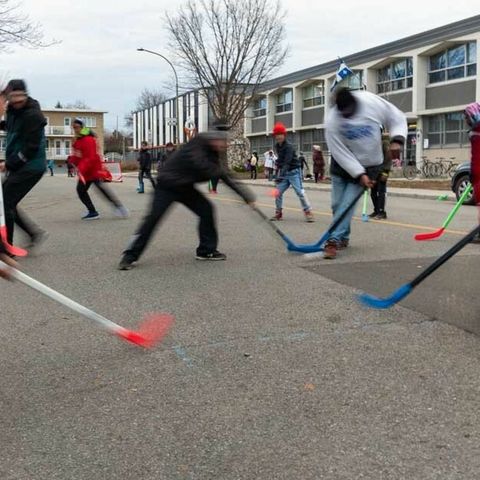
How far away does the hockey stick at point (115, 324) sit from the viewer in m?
3.50

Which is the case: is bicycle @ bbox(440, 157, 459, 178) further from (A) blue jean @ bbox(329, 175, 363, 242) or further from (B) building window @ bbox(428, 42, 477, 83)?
(A) blue jean @ bbox(329, 175, 363, 242)

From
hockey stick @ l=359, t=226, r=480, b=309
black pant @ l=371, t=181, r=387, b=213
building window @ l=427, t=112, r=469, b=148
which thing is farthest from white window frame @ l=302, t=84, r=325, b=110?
hockey stick @ l=359, t=226, r=480, b=309

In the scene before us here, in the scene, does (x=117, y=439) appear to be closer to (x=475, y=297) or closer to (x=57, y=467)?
(x=57, y=467)

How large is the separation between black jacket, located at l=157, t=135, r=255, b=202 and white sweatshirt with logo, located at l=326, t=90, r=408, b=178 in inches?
53.0

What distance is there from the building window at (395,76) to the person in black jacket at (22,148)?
3359cm

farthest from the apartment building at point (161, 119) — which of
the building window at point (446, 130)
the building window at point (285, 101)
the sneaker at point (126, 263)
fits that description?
the sneaker at point (126, 263)

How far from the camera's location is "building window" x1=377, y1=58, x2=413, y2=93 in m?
37.9

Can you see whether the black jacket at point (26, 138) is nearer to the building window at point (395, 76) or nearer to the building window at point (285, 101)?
the building window at point (395, 76)

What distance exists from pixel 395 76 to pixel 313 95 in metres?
9.86

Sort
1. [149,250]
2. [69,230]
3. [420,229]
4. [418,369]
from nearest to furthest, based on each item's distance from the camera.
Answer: [418,369], [149,250], [420,229], [69,230]

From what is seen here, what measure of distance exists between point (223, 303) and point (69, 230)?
19.2 ft

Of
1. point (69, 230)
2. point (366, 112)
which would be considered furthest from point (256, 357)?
point (69, 230)

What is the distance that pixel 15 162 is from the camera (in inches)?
281

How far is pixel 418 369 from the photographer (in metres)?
3.74
